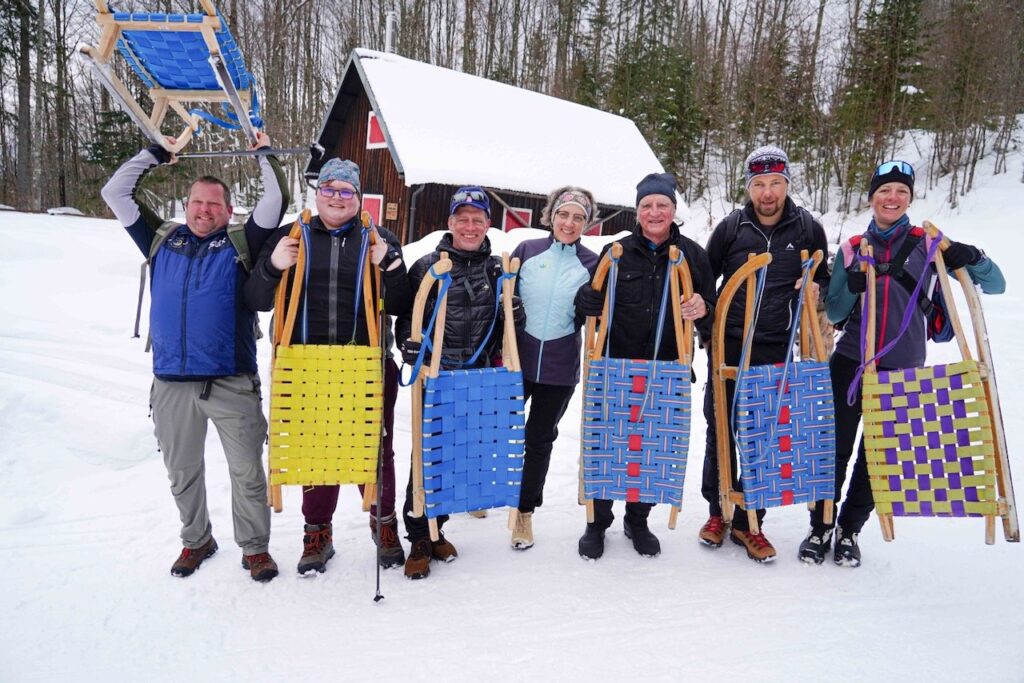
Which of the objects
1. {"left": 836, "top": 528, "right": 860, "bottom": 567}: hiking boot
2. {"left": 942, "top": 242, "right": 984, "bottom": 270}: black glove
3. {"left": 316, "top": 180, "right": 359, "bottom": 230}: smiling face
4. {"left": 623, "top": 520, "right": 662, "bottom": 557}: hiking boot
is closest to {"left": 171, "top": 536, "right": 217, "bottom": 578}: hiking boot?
{"left": 316, "top": 180, "right": 359, "bottom": 230}: smiling face

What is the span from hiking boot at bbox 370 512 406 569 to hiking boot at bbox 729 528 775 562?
1831 mm

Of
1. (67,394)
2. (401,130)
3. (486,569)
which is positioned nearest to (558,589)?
(486,569)

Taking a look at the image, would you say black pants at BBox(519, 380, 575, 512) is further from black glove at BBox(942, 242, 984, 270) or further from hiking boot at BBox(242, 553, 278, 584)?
black glove at BBox(942, 242, 984, 270)

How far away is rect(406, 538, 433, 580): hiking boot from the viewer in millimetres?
2844

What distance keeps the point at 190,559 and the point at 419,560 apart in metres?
1.13

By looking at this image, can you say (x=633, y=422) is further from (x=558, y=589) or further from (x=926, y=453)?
(x=926, y=453)

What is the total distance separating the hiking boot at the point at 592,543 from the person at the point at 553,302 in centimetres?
56

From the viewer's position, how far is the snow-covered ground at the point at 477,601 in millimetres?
2295

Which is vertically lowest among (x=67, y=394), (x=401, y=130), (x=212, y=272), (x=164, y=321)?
(x=67, y=394)

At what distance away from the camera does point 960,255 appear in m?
2.72

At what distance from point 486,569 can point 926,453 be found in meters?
2.22

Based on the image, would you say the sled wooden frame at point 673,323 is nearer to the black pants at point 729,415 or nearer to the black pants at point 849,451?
the black pants at point 729,415

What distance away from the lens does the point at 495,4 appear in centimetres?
2486

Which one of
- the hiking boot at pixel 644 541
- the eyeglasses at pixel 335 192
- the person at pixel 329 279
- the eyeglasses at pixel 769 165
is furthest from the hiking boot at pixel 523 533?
the eyeglasses at pixel 769 165
